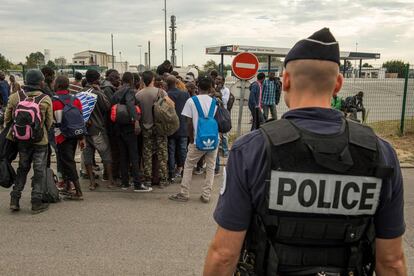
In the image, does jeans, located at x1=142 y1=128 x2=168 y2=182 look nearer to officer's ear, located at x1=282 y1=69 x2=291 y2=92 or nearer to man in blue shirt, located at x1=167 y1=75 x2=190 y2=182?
man in blue shirt, located at x1=167 y1=75 x2=190 y2=182

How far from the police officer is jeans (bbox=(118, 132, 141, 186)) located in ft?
14.7

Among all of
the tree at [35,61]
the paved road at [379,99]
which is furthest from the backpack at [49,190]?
the tree at [35,61]

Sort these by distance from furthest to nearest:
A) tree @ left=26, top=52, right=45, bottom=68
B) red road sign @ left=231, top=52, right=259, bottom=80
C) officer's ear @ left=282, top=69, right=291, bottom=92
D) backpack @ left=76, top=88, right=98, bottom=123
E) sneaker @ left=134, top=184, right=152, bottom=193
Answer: tree @ left=26, top=52, right=45, bottom=68 < red road sign @ left=231, top=52, right=259, bottom=80 < sneaker @ left=134, top=184, right=152, bottom=193 < backpack @ left=76, top=88, right=98, bottom=123 < officer's ear @ left=282, top=69, right=291, bottom=92

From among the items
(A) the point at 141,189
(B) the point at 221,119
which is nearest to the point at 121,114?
(A) the point at 141,189

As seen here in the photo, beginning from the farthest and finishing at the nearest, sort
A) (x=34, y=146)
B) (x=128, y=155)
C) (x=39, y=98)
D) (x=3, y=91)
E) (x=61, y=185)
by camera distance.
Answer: (x=3, y=91) → (x=128, y=155) → (x=61, y=185) → (x=34, y=146) → (x=39, y=98)

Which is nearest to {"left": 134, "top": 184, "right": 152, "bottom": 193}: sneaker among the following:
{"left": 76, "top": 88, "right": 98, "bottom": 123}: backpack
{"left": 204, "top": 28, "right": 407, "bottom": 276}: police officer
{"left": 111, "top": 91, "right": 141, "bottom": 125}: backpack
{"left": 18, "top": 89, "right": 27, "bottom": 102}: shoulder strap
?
{"left": 111, "top": 91, "right": 141, "bottom": 125}: backpack

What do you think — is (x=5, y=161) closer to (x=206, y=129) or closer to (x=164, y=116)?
(x=164, y=116)

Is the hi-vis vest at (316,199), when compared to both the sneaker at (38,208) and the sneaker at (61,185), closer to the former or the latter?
the sneaker at (38,208)

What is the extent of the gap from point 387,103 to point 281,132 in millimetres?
15602

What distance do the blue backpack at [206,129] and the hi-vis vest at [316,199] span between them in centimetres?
380

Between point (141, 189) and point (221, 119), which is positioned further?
point (141, 189)

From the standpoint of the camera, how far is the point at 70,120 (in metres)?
5.36


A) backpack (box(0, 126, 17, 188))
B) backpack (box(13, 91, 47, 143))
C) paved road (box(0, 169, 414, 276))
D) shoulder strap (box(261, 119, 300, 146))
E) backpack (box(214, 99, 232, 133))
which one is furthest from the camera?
backpack (box(214, 99, 232, 133))

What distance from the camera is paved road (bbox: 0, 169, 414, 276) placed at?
3.69m
